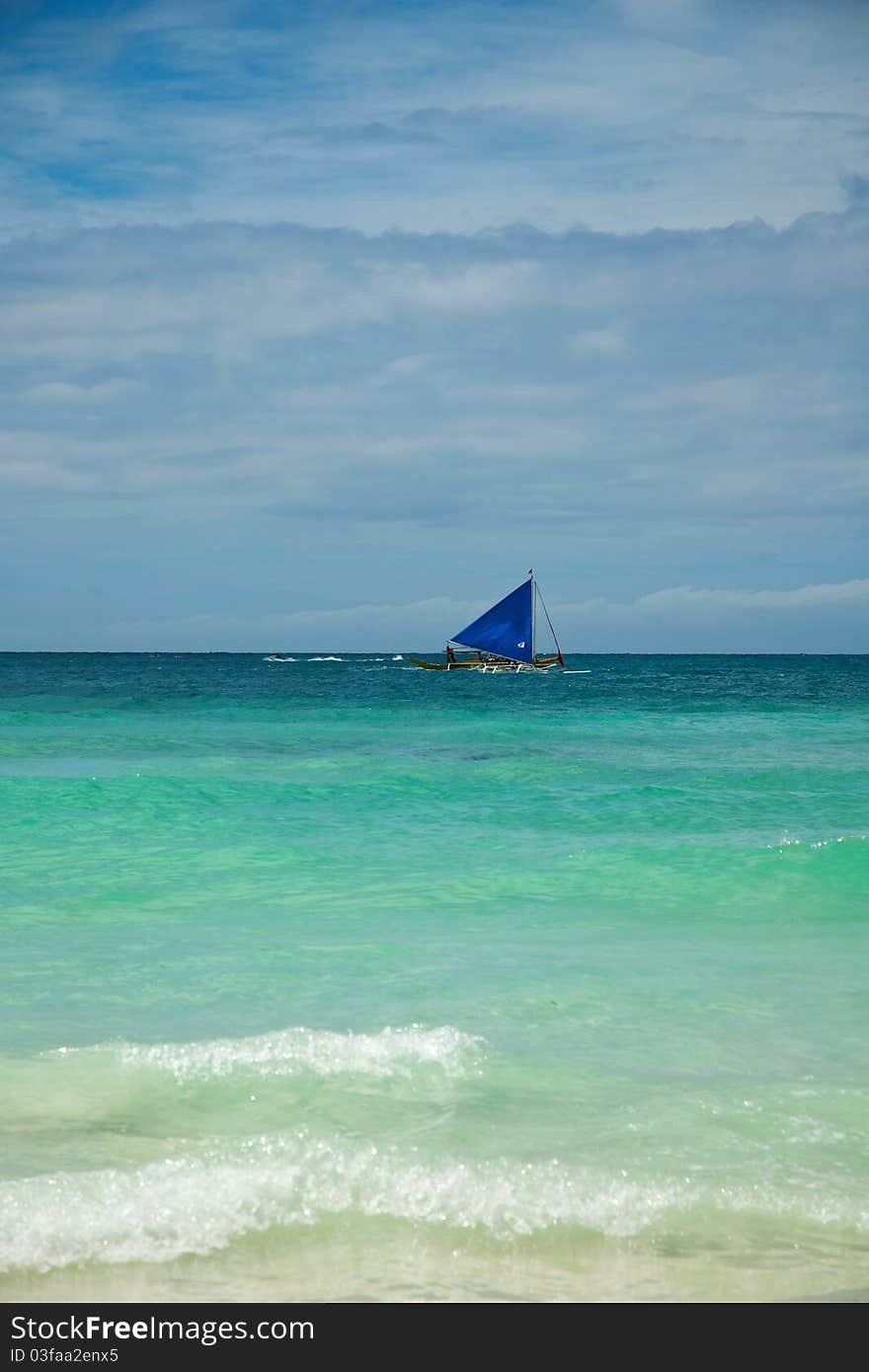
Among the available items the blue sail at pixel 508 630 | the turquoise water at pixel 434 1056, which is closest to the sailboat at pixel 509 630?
the blue sail at pixel 508 630

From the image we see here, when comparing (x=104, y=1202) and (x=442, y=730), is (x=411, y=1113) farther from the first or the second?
(x=442, y=730)

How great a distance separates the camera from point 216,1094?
526 cm

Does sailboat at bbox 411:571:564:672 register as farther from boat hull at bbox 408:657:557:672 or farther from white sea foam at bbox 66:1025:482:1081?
white sea foam at bbox 66:1025:482:1081

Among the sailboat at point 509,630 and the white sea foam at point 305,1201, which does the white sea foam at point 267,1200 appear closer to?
the white sea foam at point 305,1201

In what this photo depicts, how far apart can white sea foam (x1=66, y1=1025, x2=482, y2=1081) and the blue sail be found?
66942 millimetres

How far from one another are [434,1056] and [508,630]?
6905 centimetres

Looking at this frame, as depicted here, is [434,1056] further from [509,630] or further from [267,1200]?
[509,630]

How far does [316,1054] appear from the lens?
19.0 feet

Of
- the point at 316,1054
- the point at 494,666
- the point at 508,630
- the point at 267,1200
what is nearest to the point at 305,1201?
the point at 267,1200

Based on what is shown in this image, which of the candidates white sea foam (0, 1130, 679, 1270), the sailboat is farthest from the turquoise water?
the sailboat

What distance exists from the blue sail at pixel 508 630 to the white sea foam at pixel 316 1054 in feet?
220

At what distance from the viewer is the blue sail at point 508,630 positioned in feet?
241

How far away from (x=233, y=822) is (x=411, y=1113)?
9.69 metres
